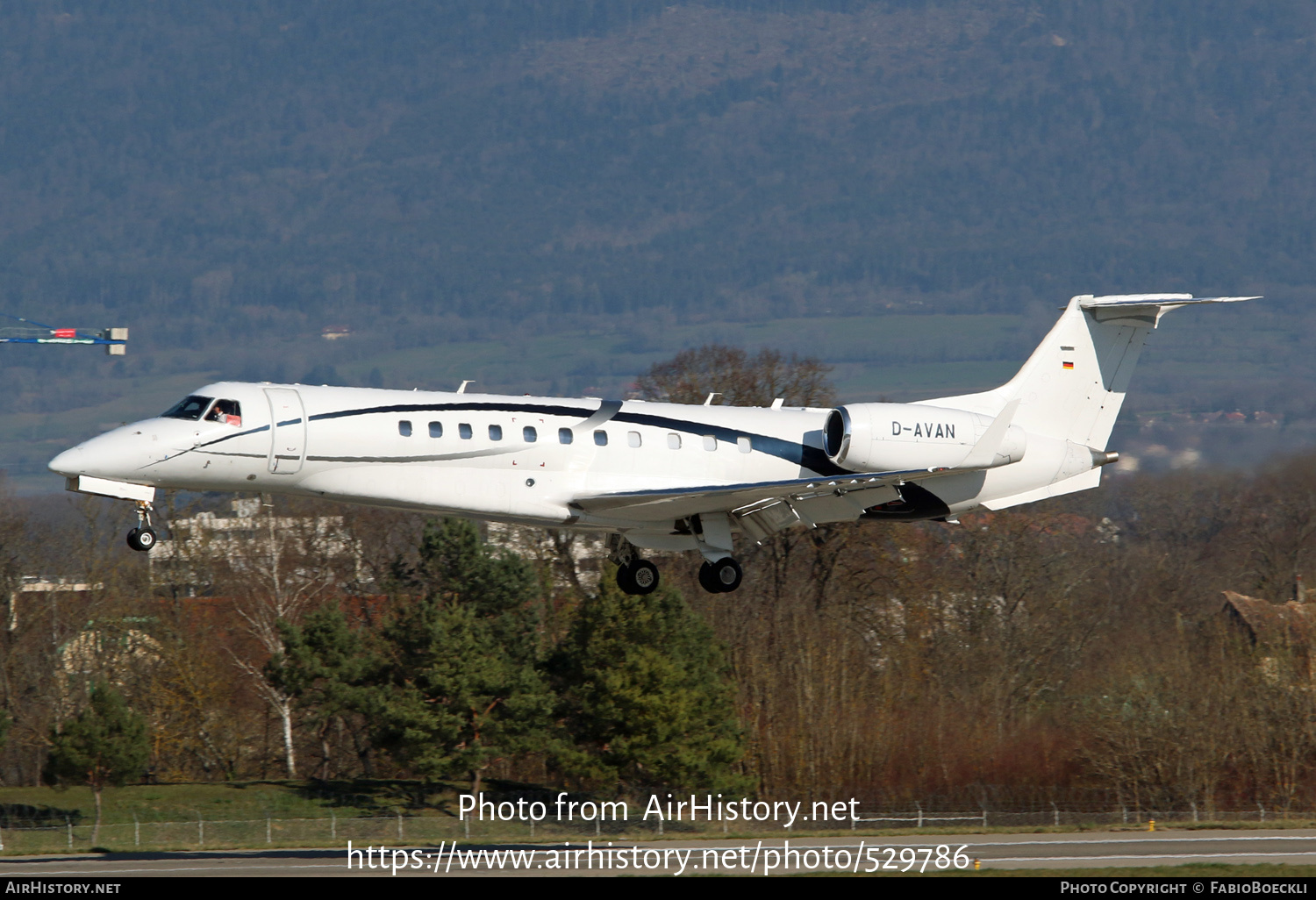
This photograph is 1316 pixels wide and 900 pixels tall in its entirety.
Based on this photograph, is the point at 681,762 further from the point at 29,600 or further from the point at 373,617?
the point at 29,600

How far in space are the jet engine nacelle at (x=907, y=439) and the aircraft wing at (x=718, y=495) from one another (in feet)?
1.48

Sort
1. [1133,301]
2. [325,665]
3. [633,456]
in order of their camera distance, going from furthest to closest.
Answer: [325,665]
[1133,301]
[633,456]

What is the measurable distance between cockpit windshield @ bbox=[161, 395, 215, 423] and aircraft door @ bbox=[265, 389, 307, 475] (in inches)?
36.0

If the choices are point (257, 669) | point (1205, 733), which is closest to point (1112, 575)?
point (1205, 733)

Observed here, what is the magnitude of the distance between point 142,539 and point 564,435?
640cm

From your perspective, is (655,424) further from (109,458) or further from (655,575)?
(109,458)

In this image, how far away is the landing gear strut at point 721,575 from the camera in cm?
2623

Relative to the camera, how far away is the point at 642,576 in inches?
1040

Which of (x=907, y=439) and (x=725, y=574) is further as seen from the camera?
(x=725, y=574)

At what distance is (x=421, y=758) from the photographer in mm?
45031

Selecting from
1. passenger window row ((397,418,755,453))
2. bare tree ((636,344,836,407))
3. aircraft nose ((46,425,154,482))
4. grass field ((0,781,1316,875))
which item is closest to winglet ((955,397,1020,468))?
passenger window row ((397,418,755,453))

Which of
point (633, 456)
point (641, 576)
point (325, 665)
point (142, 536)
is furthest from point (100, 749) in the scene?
point (633, 456)

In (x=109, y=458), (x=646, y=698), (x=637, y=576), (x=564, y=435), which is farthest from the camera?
(x=646, y=698)

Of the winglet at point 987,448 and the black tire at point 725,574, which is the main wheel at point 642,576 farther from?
the winglet at point 987,448
